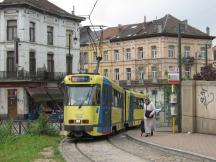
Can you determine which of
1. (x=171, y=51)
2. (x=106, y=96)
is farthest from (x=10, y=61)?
(x=171, y=51)

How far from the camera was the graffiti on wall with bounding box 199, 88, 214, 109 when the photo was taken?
2503 centimetres

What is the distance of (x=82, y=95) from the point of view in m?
25.0

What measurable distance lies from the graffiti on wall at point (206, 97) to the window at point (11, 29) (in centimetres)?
3578

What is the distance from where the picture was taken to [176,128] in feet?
96.9

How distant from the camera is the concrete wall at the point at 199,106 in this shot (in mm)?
24881

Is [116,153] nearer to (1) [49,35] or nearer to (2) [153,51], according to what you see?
(1) [49,35]

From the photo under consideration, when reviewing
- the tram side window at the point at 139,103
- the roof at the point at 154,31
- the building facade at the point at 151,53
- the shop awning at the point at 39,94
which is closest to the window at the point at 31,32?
the shop awning at the point at 39,94

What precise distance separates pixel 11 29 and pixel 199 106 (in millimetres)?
36225

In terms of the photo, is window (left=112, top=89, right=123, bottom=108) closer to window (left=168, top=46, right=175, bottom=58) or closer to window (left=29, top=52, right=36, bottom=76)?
window (left=29, top=52, right=36, bottom=76)

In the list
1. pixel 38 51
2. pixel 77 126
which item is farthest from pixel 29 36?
pixel 77 126

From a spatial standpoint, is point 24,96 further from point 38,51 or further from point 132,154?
point 132,154

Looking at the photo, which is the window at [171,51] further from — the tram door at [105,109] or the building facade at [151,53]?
the tram door at [105,109]

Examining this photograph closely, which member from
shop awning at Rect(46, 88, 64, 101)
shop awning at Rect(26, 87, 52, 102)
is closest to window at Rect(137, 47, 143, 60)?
shop awning at Rect(46, 88, 64, 101)

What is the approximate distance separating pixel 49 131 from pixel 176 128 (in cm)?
666
